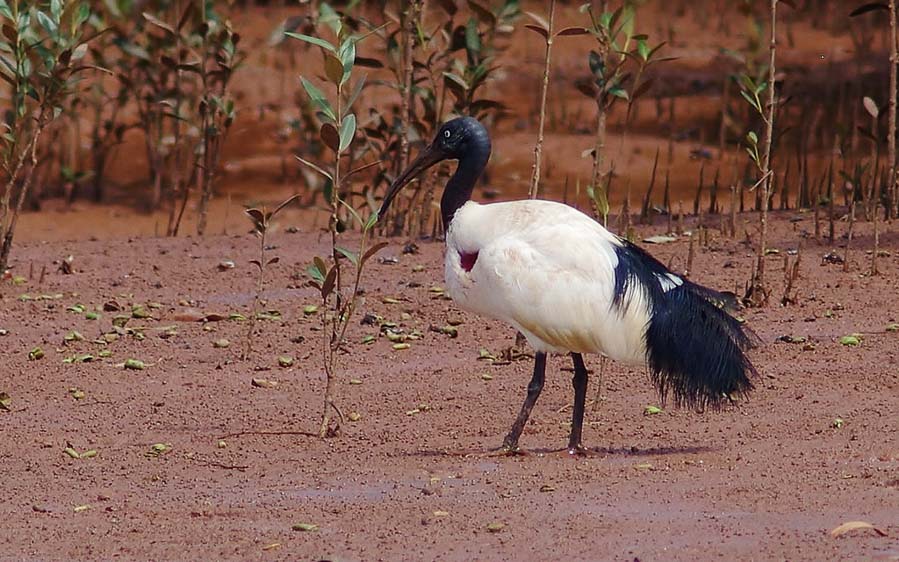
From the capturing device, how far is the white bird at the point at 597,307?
7059mm

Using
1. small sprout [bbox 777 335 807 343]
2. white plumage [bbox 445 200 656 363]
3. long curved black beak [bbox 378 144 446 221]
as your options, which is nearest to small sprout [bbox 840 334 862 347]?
small sprout [bbox 777 335 807 343]

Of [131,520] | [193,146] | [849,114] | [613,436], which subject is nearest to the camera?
[131,520]

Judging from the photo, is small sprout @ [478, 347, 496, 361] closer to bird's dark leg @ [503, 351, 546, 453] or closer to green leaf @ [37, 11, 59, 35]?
bird's dark leg @ [503, 351, 546, 453]

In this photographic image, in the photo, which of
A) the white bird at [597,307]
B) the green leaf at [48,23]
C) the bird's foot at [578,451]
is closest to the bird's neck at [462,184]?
the white bird at [597,307]

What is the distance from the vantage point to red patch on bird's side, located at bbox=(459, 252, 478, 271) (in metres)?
7.31

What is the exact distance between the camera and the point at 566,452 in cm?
720

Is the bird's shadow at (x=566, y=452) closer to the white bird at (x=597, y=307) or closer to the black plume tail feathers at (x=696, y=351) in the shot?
the white bird at (x=597, y=307)

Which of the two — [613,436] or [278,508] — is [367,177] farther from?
[278,508]

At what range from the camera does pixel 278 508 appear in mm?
6465

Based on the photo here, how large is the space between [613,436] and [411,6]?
15.1 ft

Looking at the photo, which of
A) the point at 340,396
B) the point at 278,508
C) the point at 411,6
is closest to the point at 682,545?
the point at 278,508

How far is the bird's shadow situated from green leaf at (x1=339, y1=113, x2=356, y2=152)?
1334 mm

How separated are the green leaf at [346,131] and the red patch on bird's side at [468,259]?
2.25 feet

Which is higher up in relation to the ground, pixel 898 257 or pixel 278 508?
pixel 898 257
